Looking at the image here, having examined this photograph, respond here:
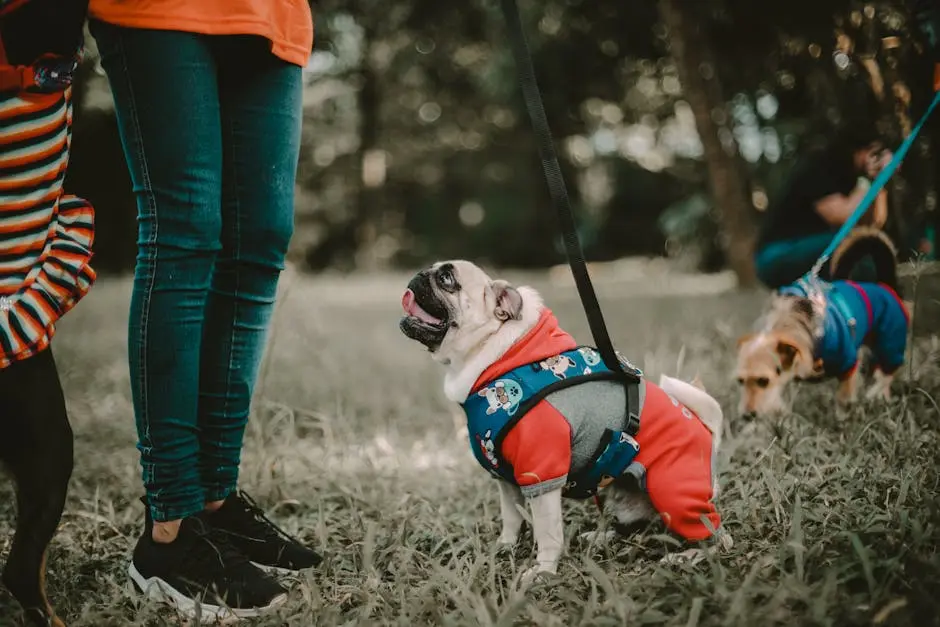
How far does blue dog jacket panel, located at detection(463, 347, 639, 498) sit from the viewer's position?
1.88m

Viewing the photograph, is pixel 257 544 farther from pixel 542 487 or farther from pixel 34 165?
pixel 34 165

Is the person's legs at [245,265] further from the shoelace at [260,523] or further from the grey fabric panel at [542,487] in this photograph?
the grey fabric panel at [542,487]

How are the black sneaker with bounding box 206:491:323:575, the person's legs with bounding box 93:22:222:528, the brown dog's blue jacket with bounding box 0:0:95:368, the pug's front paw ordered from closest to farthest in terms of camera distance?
the brown dog's blue jacket with bounding box 0:0:95:368
the person's legs with bounding box 93:22:222:528
the pug's front paw
the black sneaker with bounding box 206:491:323:575

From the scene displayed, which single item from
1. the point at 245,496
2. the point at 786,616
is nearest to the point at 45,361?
the point at 245,496

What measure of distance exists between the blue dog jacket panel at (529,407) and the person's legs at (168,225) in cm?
70

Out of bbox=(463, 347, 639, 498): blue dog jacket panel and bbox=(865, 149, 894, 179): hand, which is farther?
bbox=(865, 149, 894, 179): hand

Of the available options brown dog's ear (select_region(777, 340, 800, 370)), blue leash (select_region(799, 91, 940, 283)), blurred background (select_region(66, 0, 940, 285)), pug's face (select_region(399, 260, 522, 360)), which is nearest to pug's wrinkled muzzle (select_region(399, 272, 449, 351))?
pug's face (select_region(399, 260, 522, 360))

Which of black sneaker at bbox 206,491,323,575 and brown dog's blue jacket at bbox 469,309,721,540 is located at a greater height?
brown dog's blue jacket at bbox 469,309,721,540

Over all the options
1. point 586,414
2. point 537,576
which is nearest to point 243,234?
point 586,414

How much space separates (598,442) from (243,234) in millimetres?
1049

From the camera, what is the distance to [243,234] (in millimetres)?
1934

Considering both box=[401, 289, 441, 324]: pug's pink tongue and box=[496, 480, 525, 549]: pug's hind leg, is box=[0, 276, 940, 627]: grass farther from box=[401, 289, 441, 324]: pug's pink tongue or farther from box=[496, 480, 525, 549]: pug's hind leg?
box=[401, 289, 441, 324]: pug's pink tongue

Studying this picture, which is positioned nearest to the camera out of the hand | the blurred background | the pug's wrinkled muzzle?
the pug's wrinkled muzzle

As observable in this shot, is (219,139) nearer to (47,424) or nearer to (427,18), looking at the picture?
(47,424)
